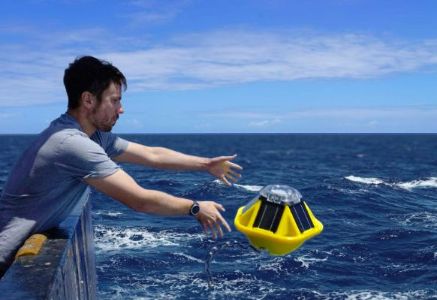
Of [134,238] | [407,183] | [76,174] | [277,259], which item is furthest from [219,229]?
[407,183]

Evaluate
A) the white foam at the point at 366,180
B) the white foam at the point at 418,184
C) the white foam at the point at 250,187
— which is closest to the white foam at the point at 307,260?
the white foam at the point at 250,187

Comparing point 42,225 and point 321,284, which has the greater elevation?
point 42,225

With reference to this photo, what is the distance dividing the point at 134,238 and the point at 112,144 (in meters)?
13.7

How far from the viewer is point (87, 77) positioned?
3668mm

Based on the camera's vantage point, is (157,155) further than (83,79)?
Yes

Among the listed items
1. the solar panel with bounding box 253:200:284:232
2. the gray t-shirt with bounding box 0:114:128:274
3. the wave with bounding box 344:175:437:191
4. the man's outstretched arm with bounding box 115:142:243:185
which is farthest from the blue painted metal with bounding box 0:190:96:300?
the wave with bounding box 344:175:437:191

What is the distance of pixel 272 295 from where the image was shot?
12.8m

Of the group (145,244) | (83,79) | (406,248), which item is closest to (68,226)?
(83,79)

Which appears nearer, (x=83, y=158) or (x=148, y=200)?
(x=83, y=158)

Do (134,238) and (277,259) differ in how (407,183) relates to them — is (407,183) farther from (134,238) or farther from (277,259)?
(134,238)

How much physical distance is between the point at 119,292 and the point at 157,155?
29.0 ft

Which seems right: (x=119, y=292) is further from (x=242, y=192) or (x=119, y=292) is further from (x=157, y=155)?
(x=242, y=192)

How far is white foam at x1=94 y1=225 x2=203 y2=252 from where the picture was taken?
55.6ft

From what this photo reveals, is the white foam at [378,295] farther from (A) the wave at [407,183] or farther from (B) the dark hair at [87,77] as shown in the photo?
(A) the wave at [407,183]
